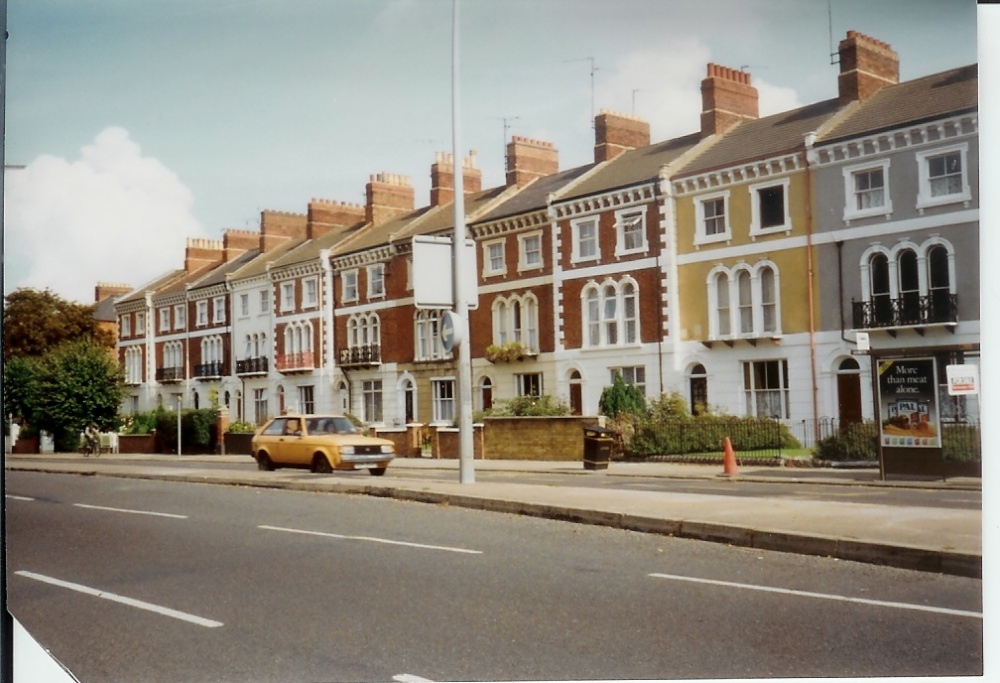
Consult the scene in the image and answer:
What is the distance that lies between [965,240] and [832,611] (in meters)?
3.08

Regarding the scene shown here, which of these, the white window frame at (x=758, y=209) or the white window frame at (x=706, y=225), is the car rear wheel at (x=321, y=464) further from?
the white window frame at (x=758, y=209)

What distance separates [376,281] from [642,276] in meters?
4.21

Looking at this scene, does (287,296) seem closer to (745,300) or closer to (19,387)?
(19,387)

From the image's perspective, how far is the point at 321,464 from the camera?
48.6 feet

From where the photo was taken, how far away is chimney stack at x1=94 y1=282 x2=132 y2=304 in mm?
10683

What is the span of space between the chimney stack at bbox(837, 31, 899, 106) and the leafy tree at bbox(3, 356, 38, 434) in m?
8.48

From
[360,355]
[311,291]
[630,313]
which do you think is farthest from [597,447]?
[311,291]

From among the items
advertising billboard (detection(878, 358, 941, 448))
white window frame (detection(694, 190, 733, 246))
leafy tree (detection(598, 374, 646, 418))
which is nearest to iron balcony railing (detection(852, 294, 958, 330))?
advertising billboard (detection(878, 358, 941, 448))

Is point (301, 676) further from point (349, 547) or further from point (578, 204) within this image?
point (578, 204)

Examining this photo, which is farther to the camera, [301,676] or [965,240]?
[965,240]

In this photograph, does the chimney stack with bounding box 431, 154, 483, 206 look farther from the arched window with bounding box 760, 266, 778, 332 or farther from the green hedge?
the arched window with bounding box 760, 266, 778, 332

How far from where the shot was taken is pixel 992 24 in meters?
7.36

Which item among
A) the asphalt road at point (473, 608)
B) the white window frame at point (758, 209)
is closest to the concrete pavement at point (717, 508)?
the asphalt road at point (473, 608)

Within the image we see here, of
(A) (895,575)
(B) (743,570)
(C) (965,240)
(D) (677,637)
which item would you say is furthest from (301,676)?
(C) (965,240)
